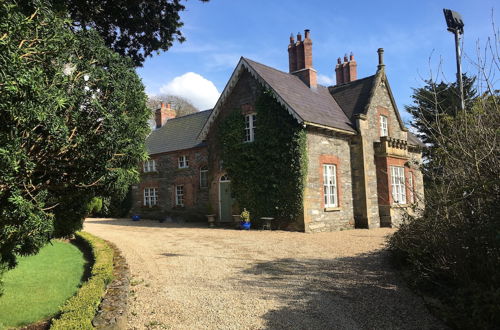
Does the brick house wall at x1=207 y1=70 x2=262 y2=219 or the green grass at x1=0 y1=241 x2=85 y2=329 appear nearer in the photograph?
the green grass at x1=0 y1=241 x2=85 y2=329

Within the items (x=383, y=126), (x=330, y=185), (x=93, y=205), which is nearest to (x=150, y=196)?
(x=330, y=185)

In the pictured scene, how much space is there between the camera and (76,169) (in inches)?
241

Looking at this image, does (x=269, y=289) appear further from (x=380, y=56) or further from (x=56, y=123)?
(x=380, y=56)

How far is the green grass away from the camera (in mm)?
6465

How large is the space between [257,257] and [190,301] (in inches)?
160

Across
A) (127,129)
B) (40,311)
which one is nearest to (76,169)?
(127,129)

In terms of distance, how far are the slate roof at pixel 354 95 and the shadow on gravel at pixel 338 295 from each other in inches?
498

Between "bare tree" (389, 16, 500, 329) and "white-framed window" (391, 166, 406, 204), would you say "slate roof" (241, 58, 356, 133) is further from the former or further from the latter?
"bare tree" (389, 16, 500, 329)

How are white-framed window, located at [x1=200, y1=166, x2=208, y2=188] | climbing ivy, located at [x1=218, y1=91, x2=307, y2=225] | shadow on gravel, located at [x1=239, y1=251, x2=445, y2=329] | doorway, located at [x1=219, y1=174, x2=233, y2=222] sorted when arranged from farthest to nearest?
white-framed window, located at [x1=200, y1=166, x2=208, y2=188], doorway, located at [x1=219, y1=174, x2=233, y2=222], climbing ivy, located at [x1=218, y1=91, x2=307, y2=225], shadow on gravel, located at [x1=239, y1=251, x2=445, y2=329]

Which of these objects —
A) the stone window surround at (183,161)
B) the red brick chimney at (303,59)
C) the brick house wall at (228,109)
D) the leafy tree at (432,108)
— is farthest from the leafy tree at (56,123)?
the stone window surround at (183,161)

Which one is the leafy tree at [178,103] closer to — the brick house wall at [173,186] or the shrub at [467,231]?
the brick house wall at [173,186]

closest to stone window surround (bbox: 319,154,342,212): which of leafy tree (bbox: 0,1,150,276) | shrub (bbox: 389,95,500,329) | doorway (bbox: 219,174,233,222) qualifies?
doorway (bbox: 219,174,233,222)

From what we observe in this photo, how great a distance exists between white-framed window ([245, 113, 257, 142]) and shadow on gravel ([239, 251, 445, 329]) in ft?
32.2

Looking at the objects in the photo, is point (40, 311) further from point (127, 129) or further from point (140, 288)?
point (127, 129)
